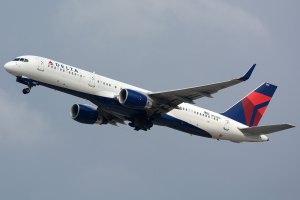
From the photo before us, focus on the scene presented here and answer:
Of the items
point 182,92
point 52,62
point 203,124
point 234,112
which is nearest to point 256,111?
point 234,112

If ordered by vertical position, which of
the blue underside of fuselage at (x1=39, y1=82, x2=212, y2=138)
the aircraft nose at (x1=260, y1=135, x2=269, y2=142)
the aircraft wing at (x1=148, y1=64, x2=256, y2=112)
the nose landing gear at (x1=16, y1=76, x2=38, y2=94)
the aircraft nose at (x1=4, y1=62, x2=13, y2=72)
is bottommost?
the aircraft nose at (x1=260, y1=135, x2=269, y2=142)

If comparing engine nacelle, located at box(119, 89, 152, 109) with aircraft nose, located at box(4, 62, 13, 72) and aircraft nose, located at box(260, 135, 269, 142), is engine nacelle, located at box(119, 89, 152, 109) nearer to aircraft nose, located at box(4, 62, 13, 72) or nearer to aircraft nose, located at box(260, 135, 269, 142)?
aircraft nose, located at box(4, 62, 13, 72)

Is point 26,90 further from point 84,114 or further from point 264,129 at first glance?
point 264,129

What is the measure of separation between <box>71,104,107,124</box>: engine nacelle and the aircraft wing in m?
7.15

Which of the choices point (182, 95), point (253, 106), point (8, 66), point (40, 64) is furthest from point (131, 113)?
point (253, 106)

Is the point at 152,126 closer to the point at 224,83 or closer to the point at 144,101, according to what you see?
the point at 144,101

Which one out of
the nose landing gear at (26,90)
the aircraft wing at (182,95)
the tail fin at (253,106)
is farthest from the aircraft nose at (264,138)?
the nose landing gear at (26,90)

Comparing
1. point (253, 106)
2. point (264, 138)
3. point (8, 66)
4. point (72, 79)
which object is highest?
point (253, 106)

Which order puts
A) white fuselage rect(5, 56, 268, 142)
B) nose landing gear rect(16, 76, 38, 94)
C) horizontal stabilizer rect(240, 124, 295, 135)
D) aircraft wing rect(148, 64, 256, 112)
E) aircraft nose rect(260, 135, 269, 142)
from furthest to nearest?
aircraft nose rect(260, 135, 269, 142), horizontal stabilizer rect(240, 124, 295, 135), nose landing gear rect(16, 76, 38, 94), white fuselage rect(5, 56, 268, 142), aircraft wing rect(148, 64, 256, 112)

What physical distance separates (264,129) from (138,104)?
426 inches

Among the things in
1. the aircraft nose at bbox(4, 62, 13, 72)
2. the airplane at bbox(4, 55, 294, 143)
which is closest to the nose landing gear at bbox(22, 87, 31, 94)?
the airplane at bbox(4, 55, 294, 143)

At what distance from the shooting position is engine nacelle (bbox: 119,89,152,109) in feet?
199

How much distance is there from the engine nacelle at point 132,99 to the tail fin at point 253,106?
10.6 meters

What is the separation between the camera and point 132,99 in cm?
6078
